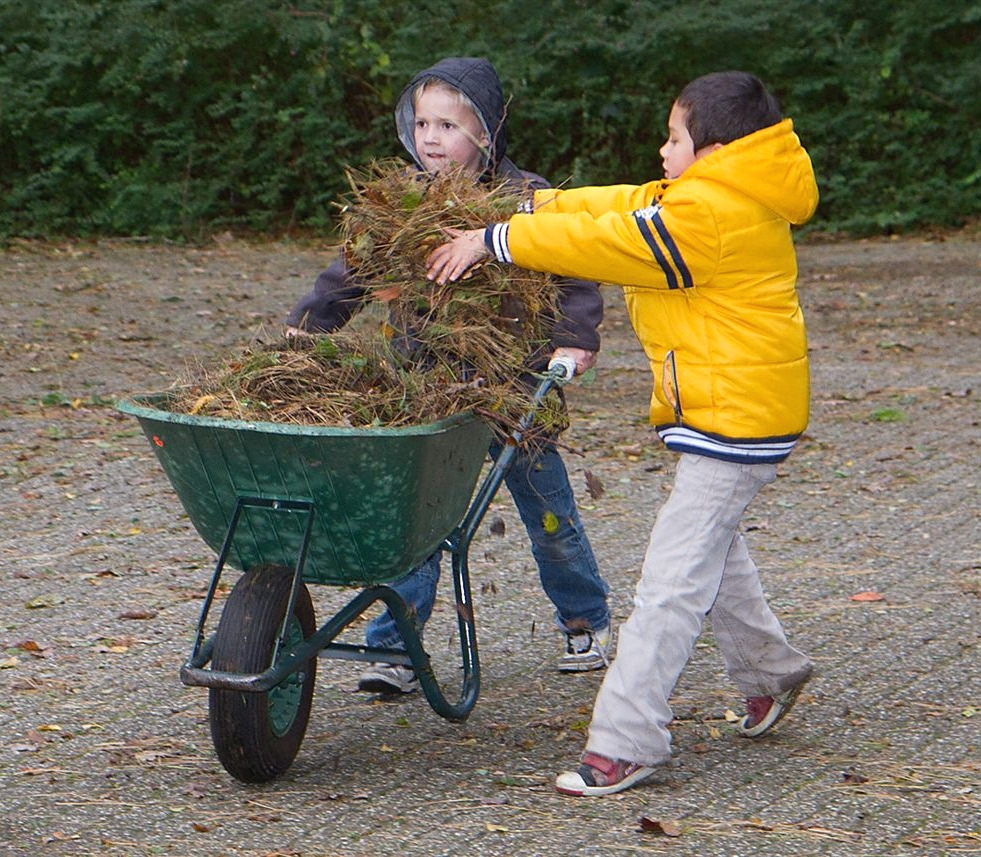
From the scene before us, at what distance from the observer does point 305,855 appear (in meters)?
3.35

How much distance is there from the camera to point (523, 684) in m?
4.61

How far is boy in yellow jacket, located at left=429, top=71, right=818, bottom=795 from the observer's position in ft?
11.9

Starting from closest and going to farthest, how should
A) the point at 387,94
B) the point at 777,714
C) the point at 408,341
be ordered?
the point at 408,341 < the point at 777,714 < the point at 387,94

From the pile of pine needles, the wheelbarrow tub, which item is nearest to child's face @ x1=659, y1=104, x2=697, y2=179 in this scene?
the pile of pine needles

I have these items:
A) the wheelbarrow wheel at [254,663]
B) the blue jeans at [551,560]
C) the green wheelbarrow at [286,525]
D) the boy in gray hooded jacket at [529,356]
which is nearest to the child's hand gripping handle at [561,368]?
the boy in gray hooded jacket at [529,356]

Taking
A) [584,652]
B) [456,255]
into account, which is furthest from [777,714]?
[456,255]

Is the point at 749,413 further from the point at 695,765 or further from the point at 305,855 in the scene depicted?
the point at 305,855

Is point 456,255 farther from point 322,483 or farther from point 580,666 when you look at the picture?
point 580,666

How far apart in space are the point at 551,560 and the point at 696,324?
1.11m


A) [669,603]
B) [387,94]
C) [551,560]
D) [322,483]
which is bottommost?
[551,560]

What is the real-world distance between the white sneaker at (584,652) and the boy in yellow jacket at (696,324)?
91 cm

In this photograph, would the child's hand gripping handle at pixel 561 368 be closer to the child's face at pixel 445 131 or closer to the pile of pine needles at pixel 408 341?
the pile of pine needles at pixel 408 341

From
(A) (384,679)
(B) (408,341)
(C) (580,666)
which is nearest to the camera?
(B) (408,341)

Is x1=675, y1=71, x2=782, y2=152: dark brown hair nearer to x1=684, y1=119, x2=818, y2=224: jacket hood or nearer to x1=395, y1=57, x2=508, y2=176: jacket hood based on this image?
x1=684, y1=119, x2=818, y2=224: jacket hood
